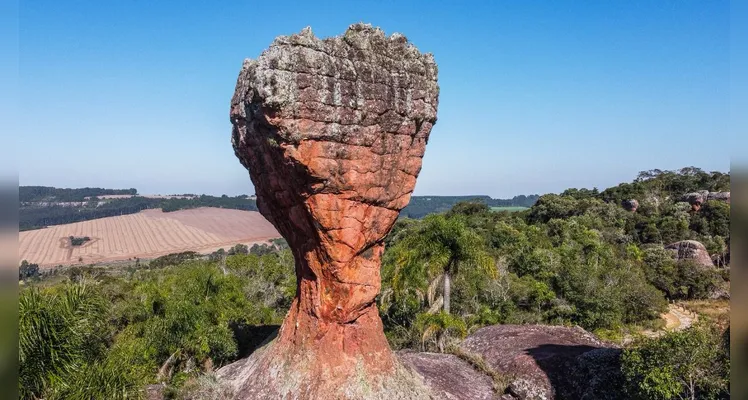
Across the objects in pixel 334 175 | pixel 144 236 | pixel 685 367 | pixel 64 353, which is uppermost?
A: pixel 334 175

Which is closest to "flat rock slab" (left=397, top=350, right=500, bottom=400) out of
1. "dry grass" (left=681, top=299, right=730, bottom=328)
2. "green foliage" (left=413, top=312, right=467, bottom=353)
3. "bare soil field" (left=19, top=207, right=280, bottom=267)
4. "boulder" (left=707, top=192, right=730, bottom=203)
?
"green foliage" (left=413, top=312, right=467, bottom=353)

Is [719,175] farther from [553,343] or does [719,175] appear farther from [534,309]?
[553,343]

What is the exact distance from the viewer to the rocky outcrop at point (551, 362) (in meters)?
17.1

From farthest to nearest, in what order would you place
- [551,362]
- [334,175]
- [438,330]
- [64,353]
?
[438,330], [551,362], [334,175], [64,353]

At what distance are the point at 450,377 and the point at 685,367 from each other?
762 centimetres

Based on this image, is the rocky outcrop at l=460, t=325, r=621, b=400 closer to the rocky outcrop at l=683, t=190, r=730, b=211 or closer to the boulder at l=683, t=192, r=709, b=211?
the rocky outcrop at l=683, t=190, r=730, b=211

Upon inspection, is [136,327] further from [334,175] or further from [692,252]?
[692,252]

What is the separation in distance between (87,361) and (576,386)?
51.9 ft

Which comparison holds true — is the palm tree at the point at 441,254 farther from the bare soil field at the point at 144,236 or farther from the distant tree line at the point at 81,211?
the distant tree line at the point at 81,211

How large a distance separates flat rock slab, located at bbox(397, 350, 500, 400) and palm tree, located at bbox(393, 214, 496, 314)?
5.05 meters

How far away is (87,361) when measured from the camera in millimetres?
11211

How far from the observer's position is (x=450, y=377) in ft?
58.4

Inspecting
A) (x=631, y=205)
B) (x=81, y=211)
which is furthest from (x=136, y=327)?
(x=81, y=211)

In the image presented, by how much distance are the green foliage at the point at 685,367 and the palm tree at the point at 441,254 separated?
10.5 meters
